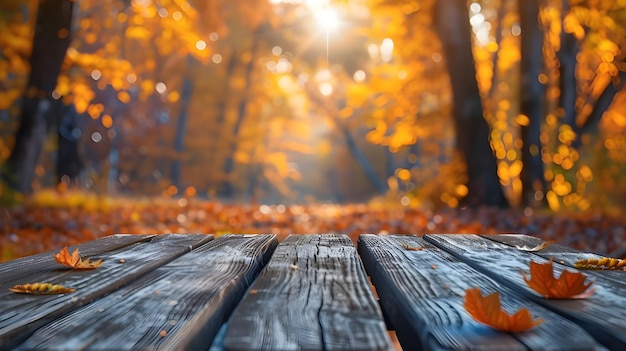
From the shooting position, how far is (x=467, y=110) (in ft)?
34.9

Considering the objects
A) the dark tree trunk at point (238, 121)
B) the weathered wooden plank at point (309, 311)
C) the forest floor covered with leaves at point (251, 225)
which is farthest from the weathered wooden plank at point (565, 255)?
the dark tree trunk at point (238, 121)

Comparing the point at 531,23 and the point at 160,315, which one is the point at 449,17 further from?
the point at 160,315

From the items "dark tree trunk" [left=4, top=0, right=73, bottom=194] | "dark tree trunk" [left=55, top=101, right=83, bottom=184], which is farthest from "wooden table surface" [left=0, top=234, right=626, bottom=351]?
"dark tree trunk" [left=55, top=101, right=83, bottom=184]

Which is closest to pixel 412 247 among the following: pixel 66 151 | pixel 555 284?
pixel 555 284

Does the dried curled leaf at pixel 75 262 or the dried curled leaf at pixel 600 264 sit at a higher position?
the dried curled leaf at pixel 75 262

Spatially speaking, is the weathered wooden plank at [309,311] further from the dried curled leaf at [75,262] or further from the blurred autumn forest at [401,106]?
the blurred autumn forest at [401,106]

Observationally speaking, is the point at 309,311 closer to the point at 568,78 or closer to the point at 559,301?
the point at 559,301

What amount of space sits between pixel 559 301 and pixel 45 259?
1745 mm

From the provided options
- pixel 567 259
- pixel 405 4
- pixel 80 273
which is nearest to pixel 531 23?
pixel 405 4

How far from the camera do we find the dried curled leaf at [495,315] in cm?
117

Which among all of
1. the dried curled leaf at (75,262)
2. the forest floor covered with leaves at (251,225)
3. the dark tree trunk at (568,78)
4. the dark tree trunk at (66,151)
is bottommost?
the forest floor covered with leaves at (251,225)

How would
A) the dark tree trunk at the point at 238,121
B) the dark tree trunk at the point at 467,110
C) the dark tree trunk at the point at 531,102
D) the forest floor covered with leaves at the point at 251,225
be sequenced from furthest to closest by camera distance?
the dark tree trunk at the point at 238,121
the dark tree trunk at the point at 531,102
the dark tree trunk at the point at 467,110
the forest floor covered with leaves at the point at 251,225

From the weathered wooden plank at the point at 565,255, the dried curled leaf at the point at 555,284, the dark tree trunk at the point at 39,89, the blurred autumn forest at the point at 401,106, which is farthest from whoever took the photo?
the dark tree trunk at the point at 39,89

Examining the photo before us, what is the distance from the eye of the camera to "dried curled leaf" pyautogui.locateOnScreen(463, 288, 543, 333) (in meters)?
1.17
